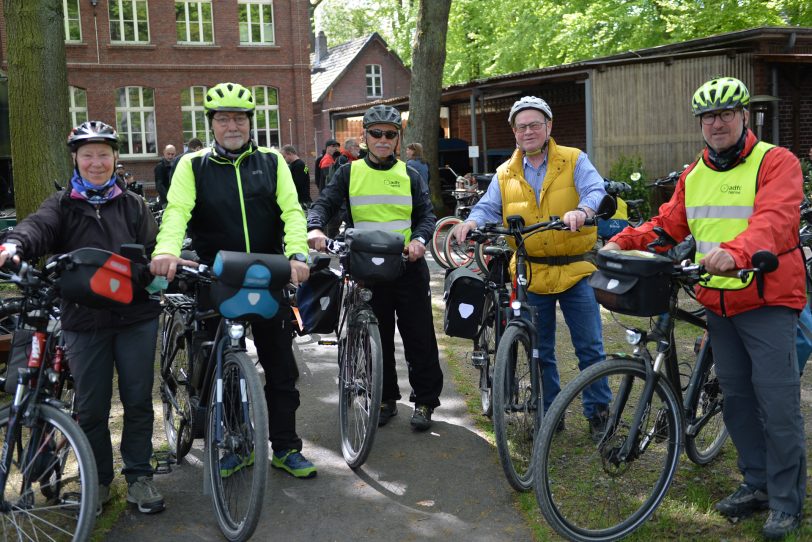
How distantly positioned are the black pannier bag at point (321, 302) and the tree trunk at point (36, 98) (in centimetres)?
430

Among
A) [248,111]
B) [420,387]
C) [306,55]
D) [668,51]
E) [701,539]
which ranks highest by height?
[306,55]

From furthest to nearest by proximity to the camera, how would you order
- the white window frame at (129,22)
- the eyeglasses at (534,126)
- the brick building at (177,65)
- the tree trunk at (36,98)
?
the white window frame at (129,22)
the brick building at (177,65)
the tree trunk at (36,98)
the eyeglasses at (534,126)

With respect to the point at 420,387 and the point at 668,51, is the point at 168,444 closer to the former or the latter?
the point at 420,387

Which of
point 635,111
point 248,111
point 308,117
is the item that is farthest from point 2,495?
point 308,117

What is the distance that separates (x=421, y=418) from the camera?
5.61 metres

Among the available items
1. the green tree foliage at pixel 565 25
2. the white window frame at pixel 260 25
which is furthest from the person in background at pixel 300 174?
the white window frame at pixel 260 25

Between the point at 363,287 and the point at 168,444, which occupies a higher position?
the point at 363,287

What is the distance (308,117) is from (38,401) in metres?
32.5

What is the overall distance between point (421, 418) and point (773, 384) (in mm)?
2350

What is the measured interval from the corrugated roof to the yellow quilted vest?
45828mm

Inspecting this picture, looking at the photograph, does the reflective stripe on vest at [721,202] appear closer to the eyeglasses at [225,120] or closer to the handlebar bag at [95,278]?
the eyeglasses at [225,120]

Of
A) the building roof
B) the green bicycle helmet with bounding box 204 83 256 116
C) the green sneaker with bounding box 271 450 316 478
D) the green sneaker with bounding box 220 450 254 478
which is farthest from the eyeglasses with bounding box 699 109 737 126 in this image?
the building roof

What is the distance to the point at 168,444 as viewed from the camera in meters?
5.30

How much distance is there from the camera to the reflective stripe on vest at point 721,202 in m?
3.84
